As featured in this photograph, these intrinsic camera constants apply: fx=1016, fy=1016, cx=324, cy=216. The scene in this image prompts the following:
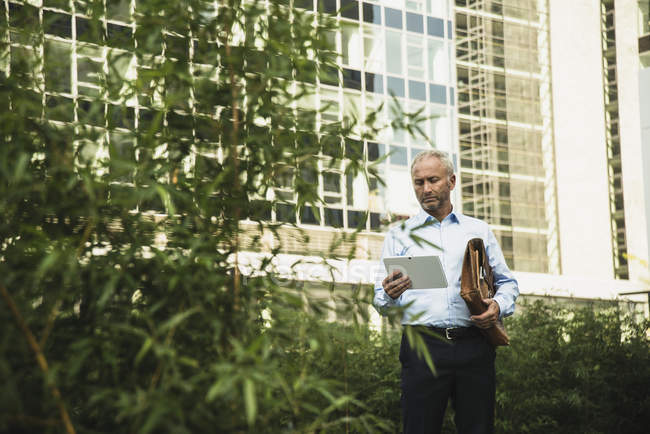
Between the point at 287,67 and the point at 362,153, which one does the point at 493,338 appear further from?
the point at 287,67

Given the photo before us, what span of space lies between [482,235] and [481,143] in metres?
46.6

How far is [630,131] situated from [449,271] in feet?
182

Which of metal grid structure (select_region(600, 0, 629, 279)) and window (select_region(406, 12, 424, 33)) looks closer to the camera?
window (select_region(406, 12, 424, 33))

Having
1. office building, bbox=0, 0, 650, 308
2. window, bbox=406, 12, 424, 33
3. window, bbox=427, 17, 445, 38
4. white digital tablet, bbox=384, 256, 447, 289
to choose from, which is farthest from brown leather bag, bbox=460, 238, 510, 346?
window, bbox=427, 17, 445, 38

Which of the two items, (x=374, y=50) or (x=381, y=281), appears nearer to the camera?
(x=381, y=281)

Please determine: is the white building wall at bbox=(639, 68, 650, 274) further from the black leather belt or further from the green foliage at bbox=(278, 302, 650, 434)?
the black leather belt

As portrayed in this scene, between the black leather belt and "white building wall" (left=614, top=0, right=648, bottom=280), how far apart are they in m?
53.1

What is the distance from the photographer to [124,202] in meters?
2.83

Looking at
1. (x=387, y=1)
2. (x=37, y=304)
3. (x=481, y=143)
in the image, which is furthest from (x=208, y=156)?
(x=481, y=143)

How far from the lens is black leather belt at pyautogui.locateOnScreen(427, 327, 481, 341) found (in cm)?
407

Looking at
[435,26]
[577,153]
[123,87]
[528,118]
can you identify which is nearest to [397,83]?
[435,26]

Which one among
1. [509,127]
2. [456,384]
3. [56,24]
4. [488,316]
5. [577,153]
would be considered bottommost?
[456,384]

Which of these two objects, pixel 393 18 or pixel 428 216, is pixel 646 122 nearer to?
pixel 428 216

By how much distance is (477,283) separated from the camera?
402 centimetres
